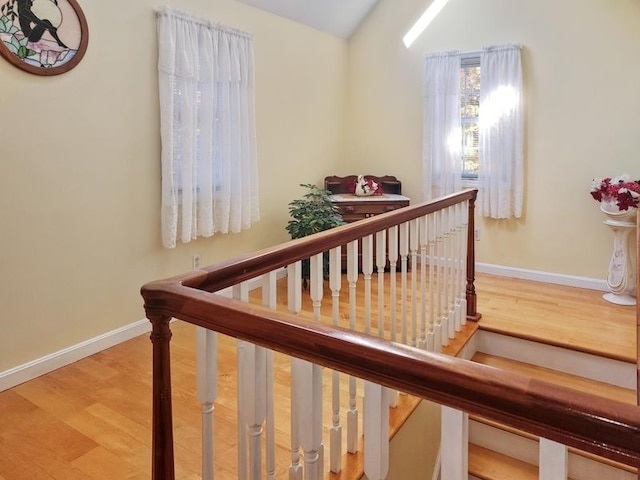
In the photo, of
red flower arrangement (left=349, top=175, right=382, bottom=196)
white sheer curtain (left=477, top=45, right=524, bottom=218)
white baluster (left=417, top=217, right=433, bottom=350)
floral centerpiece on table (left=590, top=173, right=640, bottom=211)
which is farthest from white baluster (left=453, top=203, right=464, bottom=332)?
red flower arrangement (left=349, top=175, right=382, bottom=196)

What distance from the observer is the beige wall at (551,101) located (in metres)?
3.98

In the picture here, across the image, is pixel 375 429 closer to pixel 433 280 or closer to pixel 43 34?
pixel 433 280

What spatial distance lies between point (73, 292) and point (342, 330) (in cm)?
251

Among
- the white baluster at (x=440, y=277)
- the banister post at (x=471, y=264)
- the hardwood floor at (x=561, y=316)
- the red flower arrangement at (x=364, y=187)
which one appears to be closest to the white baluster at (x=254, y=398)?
the white baluster at (x=440, y=277)

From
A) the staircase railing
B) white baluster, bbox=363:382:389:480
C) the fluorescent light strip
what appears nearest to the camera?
the staircase railing

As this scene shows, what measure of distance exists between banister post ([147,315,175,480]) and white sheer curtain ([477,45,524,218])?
4.04 m

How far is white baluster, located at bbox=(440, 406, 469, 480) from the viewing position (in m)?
0.84

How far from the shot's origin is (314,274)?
5.46 feet

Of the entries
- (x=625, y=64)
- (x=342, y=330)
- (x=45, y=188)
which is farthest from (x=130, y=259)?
(x=625, y=64)

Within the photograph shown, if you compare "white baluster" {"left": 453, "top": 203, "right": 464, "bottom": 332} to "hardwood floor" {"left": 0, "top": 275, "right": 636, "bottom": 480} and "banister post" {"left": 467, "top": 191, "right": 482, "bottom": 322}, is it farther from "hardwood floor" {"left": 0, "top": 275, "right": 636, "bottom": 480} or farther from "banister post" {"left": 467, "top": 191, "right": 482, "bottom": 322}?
"hardwood floor" {"left": 0, "top": 275, "right": 636, "bottom": 480}

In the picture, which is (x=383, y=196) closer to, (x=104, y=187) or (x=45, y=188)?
(x=104, y=187)

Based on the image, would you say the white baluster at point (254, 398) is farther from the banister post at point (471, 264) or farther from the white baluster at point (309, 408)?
the banister post at point (471, 264)

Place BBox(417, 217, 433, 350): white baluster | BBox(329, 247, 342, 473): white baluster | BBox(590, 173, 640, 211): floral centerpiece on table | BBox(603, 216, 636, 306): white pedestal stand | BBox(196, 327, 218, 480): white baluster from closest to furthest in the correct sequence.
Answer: BBox(196, 327, 218, 480): white baluster, BBox(329, 247, 342, 473): white baluster, BBox(417, 217, 433, 350): white baluster, BBox(590, 173, 640, 211): floral centerpiece on table, BBox(603, 216, 636, 306): white pedestal stand

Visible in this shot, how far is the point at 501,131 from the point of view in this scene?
176 inches
